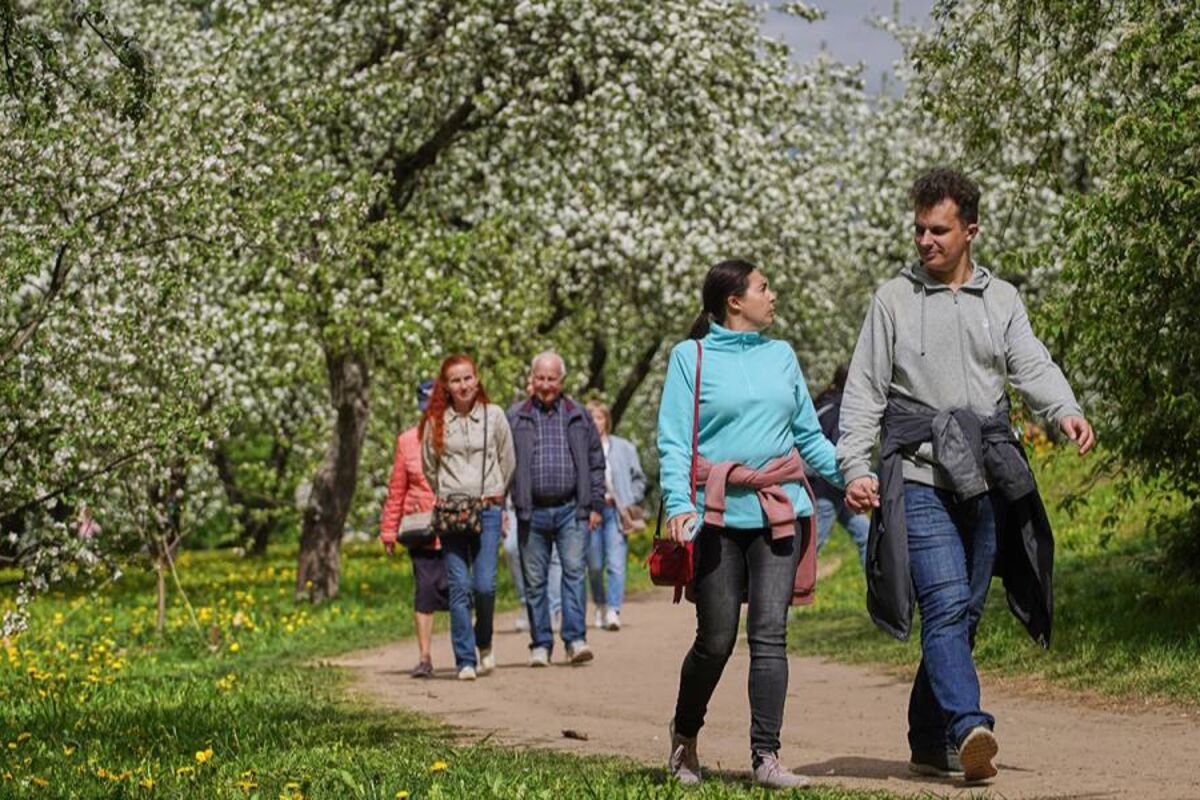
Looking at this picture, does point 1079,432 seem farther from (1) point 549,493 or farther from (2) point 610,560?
(2) point 610,560

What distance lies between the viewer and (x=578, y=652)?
45.6 feet

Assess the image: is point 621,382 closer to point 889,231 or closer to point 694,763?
point 889,231

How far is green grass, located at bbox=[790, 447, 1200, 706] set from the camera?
10742mm

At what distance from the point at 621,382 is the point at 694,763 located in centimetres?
3663

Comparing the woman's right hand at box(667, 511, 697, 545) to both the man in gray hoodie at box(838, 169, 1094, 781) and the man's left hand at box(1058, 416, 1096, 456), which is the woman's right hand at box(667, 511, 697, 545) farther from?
the man's left hand at box(1058, 416, 1096, 456)

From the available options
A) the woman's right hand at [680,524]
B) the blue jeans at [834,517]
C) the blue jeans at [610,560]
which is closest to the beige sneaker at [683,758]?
the woman's right hand at [680,524]

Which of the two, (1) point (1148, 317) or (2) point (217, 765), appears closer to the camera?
(2) point (217, 765)

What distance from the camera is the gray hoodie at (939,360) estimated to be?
7293mm

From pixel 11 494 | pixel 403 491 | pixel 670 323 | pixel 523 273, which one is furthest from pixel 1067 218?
pixel 670 323

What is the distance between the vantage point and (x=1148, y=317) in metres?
11.1

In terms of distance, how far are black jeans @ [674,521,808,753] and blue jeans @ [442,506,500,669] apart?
18.6 feet

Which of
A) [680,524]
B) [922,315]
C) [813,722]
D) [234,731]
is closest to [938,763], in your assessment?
[680,524]

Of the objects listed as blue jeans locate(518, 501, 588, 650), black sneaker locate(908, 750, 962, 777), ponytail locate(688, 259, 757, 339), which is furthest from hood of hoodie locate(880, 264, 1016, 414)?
blue jeans locate(518, 501, 588, 650)

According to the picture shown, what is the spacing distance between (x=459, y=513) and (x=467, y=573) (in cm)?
52
